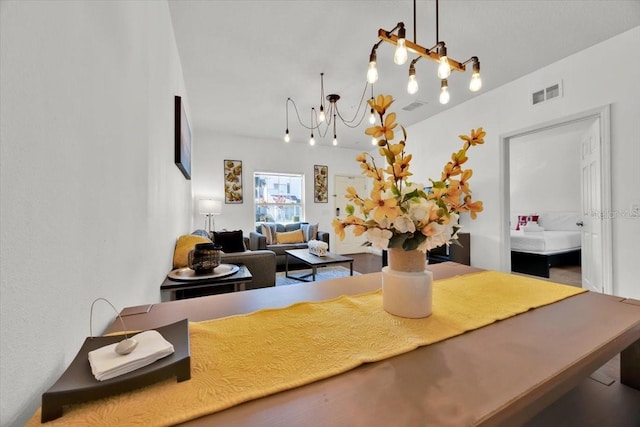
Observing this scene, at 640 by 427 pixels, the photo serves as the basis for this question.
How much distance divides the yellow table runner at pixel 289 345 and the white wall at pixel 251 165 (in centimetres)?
478

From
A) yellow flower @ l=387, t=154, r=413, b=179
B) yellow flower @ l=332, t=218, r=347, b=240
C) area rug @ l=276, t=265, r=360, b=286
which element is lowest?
area rug @ l=276, t=265, r=360, b=286

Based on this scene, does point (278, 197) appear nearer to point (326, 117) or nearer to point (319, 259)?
point (326, 117)

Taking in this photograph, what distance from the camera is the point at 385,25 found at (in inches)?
91.8

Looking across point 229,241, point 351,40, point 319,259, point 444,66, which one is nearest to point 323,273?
point 319,259

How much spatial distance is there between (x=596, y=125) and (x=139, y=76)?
414cm

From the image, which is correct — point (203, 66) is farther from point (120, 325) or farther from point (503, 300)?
point (503, 300)

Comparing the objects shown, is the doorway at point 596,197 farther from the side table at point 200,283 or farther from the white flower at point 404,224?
the side table at point 200,283

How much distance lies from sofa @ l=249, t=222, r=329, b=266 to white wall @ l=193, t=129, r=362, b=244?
612 millimetres

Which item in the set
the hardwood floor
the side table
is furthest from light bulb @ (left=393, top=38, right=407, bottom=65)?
the hardwood floor

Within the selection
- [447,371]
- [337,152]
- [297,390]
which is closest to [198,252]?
[297,390]

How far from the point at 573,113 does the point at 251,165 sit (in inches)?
204

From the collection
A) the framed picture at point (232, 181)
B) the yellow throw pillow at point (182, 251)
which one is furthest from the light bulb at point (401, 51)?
the framed picture at point (232, 181)

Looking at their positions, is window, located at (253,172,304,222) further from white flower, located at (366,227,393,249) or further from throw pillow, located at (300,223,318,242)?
white flower, located at (366,227,393,249)

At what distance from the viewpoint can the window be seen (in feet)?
19.4
